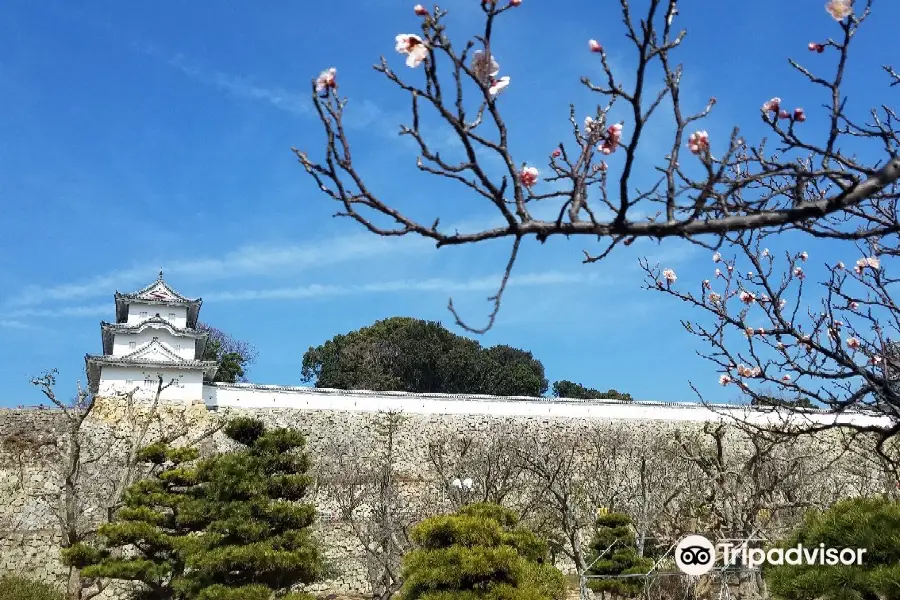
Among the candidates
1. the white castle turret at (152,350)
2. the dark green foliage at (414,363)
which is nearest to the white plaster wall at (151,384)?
the white castle turret at (152,350)

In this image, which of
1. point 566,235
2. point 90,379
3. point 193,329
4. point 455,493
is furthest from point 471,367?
point 566,235

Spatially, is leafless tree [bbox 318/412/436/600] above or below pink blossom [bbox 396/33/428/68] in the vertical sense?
below

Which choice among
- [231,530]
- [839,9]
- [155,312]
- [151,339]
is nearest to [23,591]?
[231,530]

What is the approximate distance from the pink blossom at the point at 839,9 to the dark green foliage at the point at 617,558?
390 inches

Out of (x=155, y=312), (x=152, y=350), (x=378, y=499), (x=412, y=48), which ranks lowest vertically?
(x=378, y=499)

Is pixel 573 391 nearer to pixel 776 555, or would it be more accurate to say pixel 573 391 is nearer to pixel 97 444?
pixel 97 444

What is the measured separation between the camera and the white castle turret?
25984 millimetres

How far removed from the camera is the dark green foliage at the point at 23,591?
11.6 m

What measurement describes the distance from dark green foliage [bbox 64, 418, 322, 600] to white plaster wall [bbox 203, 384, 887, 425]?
14.3 m

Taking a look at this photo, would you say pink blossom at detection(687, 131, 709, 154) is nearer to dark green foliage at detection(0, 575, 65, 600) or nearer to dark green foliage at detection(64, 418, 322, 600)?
dark green foliage at detection(64, 418, 322, 600)

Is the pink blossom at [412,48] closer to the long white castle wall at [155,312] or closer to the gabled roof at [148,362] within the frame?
the gabled roof at [148,362]

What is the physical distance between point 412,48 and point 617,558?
1101cm

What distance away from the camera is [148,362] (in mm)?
26250

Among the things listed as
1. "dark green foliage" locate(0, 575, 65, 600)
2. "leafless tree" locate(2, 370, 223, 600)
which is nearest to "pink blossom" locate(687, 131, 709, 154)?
"dark green foliage" locate(0, 575, 65, 600)
